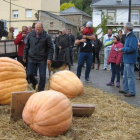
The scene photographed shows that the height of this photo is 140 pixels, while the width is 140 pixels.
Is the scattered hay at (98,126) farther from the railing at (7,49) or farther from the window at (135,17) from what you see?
the window at (135,17)

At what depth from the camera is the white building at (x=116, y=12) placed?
4873cm

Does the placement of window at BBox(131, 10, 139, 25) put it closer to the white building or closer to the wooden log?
the white building

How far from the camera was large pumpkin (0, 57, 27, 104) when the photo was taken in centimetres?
585

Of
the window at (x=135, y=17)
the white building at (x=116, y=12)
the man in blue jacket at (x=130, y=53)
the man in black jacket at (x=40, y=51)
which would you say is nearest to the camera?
the man in black jacket at (x=40, y=51)

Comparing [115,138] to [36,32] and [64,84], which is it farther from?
[36,32]

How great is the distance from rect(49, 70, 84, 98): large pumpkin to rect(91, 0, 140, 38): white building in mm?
42222

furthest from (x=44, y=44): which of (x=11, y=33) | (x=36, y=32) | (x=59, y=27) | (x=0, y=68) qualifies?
(x=59, y=27)

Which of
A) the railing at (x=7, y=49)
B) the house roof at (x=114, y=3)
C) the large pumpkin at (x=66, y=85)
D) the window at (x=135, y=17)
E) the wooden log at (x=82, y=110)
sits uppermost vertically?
the house roof at (x=114, y=3)

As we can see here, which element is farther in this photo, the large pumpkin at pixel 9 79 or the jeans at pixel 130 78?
the jeans at pixel 130 78

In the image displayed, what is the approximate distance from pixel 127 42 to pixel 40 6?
4237cm

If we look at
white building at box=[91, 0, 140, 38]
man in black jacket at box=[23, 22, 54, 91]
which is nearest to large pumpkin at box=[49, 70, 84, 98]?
man in black jacket at box=[23, 22, 54, 91]

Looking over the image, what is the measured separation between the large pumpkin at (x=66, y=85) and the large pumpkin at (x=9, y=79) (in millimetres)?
1071

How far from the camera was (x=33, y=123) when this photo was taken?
14.3 feet

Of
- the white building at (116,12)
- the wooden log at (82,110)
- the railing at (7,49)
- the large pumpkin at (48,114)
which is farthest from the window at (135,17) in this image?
the large pumpkin at (48,114)
